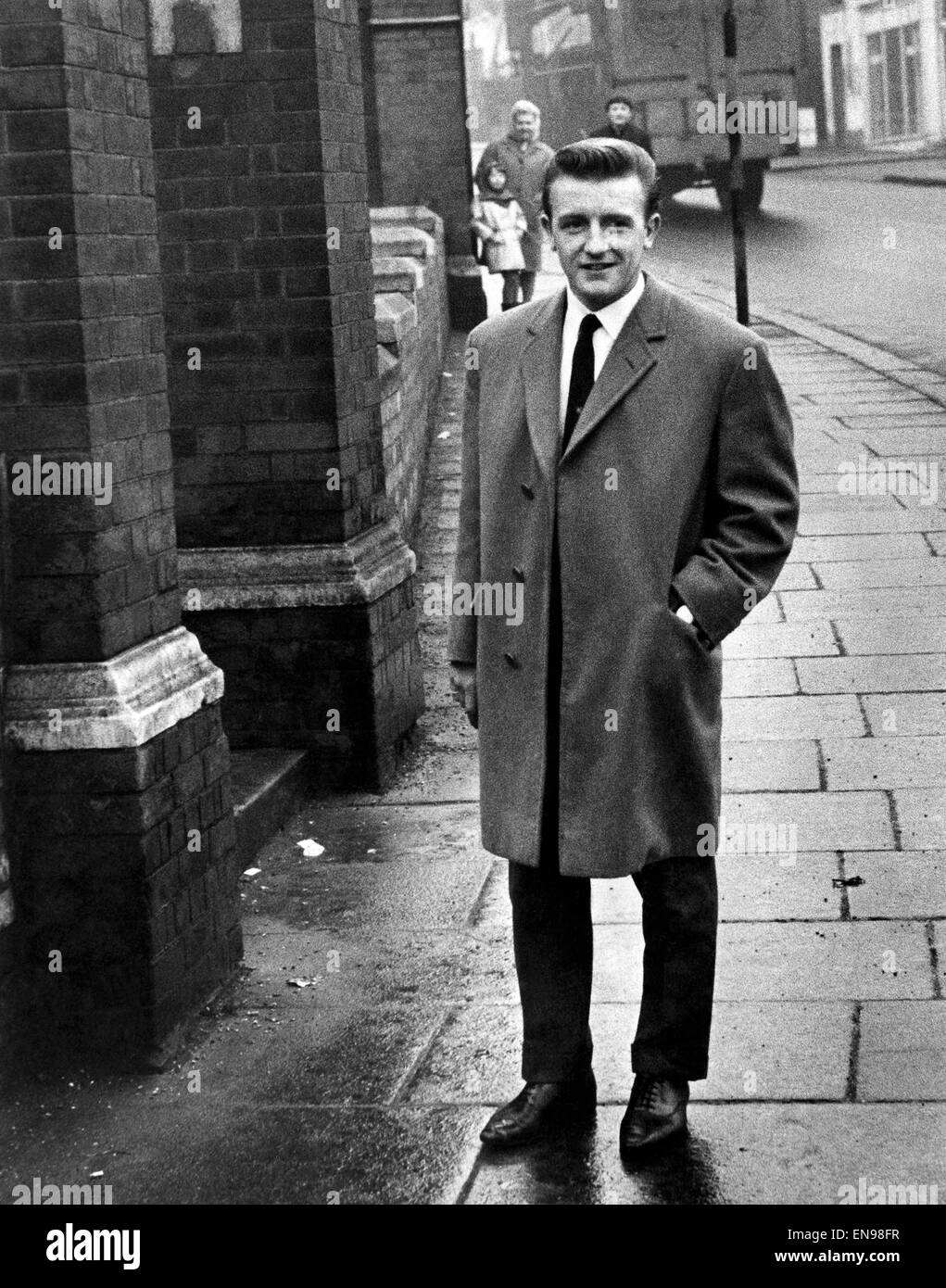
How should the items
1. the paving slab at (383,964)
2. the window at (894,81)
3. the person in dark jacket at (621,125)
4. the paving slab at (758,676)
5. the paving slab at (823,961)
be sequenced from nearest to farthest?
the paving slab at (823,961), the paving slab at (383,964), the paving slab at (758,676), the person in dark jacket at (621,125), the window at (894,81)

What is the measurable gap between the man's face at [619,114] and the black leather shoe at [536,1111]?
13.1m

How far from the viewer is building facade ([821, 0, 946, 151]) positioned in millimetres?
42625

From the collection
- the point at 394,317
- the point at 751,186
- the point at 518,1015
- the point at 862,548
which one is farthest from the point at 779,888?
the point at 751,186

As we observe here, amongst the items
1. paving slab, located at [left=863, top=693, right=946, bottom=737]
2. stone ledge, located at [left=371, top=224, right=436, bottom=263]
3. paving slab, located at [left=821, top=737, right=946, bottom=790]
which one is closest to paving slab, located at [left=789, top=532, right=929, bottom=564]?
paving slab, located at [left=863, top=693, right=946, bottom=737]

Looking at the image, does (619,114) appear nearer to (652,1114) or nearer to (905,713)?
(905,713)

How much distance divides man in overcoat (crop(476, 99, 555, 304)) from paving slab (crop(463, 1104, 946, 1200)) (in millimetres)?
13043

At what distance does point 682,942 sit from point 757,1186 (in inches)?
19.1

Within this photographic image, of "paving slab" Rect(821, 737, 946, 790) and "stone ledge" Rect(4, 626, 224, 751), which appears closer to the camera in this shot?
"stone ledge" Rect(4, 626, 224, 751)

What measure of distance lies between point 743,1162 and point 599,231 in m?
1.81

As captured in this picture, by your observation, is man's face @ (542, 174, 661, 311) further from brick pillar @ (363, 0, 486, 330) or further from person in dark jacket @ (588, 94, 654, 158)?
brick pillar @ (363, 0, 486, 330)

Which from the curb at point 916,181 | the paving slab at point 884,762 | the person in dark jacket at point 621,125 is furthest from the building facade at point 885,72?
the paving slab at point 884,762

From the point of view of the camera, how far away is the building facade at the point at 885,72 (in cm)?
4262

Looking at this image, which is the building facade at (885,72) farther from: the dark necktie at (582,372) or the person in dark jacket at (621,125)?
the dark necktie at (582,372)
